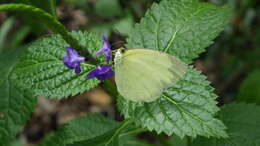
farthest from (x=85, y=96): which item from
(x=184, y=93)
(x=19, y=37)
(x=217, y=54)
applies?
(x=184, y=93)

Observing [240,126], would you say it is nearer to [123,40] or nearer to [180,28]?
[180,28]

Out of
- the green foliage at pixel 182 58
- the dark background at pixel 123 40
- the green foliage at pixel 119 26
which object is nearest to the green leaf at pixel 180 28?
the green foliage at pixel 182 58

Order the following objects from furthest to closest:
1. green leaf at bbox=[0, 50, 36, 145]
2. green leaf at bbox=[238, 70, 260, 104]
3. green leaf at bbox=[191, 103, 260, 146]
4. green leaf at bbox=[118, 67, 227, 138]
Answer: green leaf at bbox=[238, 70, 260, 104] → green leaf at bbox=[0, 50, 36, 145] → green leaf at bbox=[191, 103, 260, 146] → green leaf at bbox=[118, 67, 227, 138]

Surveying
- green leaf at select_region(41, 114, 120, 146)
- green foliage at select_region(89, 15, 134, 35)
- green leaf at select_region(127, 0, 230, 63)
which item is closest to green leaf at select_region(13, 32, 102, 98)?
green leaf at select_region(127, 0, 230, 63)

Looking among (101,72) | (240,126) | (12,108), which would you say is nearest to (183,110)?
(101,72)

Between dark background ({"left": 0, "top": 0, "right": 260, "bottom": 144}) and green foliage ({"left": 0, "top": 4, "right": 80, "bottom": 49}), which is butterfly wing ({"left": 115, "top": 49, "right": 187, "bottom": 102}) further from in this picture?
dark background ({"left": 0, "top": 0, "right": 260, "bottom": 144})

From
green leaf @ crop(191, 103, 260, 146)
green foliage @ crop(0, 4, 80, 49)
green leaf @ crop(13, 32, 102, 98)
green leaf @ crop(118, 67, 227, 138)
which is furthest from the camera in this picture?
green leaf @ crop(191, 103, 260, 146)

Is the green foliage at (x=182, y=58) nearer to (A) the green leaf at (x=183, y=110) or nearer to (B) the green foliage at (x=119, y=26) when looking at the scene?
(A) the green leaf at (x=183, y=110)
